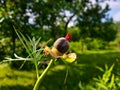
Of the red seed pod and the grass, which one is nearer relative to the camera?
the red seed pod

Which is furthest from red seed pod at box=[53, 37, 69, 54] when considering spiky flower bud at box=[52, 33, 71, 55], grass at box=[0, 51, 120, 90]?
grass at box=[0, 51, 120, 90]

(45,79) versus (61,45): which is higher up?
(61,45)

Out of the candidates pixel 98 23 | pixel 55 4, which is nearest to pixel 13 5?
pixel 55 4

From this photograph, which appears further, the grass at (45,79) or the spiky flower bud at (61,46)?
the grass at (45,79)

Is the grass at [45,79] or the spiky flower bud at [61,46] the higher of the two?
the spiky flower bud at [61,46]

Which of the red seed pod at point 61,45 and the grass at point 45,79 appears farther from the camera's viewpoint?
the grass at point 45,79

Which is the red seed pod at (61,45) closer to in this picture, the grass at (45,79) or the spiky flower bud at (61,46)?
the spiky flower bud at (61,46)

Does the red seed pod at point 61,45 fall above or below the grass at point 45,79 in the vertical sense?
above

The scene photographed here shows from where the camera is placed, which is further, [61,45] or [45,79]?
[45,79]

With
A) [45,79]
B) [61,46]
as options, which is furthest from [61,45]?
[45,79]

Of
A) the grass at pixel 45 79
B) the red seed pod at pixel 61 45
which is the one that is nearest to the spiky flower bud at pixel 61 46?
the red seed pod at pixel 61 45

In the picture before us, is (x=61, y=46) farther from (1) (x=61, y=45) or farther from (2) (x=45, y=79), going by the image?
(2) (x=45, y=79)

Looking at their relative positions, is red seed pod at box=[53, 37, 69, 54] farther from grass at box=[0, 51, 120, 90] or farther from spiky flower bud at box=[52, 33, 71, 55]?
grass at box=[0, 51, 120, 90]
